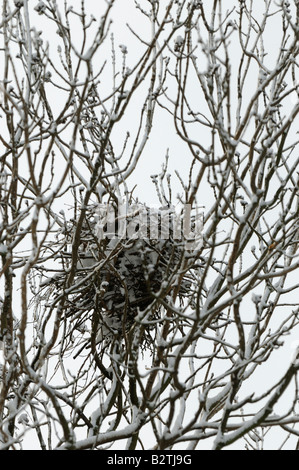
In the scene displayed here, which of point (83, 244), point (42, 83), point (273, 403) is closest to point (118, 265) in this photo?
point (83, 244)

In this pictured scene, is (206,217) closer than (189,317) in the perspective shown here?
No

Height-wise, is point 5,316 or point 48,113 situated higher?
point 48,113

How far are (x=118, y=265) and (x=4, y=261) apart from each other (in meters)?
1.14

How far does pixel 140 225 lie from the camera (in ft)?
12.9

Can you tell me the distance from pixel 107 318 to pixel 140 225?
706 mm

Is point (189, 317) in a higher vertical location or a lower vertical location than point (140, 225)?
lower

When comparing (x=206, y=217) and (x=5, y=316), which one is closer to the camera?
(x=5, y=316)

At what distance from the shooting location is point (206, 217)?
3.69 meters
